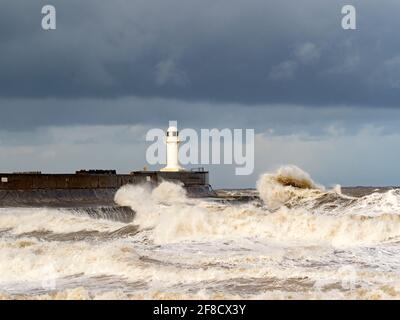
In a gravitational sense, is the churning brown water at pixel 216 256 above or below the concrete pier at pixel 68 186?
below

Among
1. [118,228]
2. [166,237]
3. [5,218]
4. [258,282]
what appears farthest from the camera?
[5,218]

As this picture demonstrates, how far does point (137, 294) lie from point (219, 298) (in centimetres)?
141

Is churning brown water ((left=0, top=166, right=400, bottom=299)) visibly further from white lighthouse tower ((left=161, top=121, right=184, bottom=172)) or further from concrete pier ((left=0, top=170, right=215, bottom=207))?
white lighthouse tower ((left=161, top=121, right=184, bottom=172))

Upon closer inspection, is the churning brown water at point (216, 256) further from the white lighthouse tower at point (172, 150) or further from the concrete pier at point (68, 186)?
the white lighthouse tower at point (172, 150)

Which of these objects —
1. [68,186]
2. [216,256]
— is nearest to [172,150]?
[68,186]

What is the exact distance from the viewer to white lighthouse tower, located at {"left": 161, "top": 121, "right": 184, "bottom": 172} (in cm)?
4628

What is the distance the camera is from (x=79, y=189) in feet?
134

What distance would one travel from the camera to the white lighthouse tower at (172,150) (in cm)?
4628

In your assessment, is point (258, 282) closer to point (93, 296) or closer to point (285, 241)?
point (93, 296)

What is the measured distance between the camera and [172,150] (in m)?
47.4

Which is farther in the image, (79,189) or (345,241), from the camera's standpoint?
(79,189)

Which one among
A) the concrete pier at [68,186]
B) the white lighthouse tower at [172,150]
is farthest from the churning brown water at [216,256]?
the white lighthouse tower at [172,150]

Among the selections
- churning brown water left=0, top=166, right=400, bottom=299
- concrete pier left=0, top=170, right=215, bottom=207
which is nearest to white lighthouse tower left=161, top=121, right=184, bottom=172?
concrete pier left=0, top=170, right=215, bottom=207
